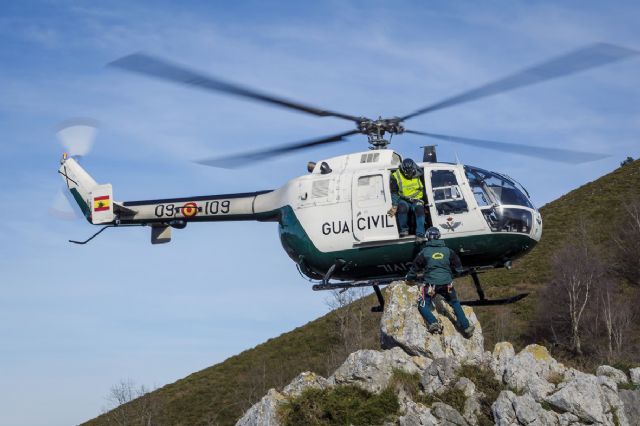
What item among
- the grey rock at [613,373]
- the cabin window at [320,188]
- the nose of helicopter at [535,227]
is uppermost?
the cabin window at [320,188]

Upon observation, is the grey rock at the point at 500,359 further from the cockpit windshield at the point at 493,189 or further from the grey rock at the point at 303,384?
the grey rock at the point at 303,384

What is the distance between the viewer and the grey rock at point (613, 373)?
21828 millimetres

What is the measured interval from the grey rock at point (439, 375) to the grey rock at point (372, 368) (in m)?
0.72

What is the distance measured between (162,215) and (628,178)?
62144 millimetres

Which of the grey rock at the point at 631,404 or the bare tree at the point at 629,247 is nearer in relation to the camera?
the grey rock at the point at 631,404

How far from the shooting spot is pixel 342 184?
75.4ft

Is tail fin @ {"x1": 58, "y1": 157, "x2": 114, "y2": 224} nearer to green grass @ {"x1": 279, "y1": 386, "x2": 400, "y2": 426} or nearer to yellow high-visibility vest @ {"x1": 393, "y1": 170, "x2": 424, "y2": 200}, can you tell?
green grass @ {"x1": 279, "y1": 386, "x2": 400, "y2": 426}

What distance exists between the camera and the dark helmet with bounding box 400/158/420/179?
71.8ft

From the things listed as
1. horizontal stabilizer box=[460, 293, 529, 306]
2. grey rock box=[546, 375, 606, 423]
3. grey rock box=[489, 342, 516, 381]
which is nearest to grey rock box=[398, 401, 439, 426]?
grey rock box=[489, 342, 516, 381]

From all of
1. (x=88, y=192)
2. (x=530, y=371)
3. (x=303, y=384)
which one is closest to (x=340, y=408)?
(x=303, y=384)

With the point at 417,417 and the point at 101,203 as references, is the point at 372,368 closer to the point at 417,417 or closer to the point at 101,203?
the point at 417,417

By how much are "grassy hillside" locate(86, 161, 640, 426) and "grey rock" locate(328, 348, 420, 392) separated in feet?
95.8

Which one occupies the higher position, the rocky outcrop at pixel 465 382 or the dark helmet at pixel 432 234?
the dark helmet at pixel 432 234

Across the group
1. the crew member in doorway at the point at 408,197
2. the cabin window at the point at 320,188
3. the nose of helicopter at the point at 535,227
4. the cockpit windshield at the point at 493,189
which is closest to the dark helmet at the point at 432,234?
the crew member in doorway at the point at 408,197
